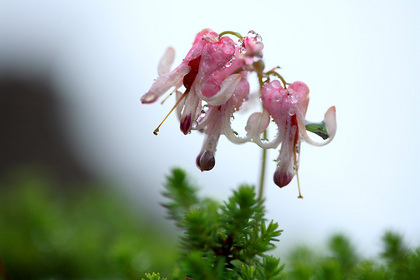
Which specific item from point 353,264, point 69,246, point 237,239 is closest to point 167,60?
point 237,239

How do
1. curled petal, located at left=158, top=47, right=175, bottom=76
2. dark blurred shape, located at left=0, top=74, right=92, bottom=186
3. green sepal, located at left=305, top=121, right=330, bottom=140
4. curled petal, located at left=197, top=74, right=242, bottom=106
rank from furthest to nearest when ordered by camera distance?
1. dark blurred shape, located at left=0, top=74, right=92, bottom=186
2. curled petal, located at left=158, top=47, right=175, bottom=76
3. green sepal, located at left=305, top=121, right=330, bottom=140
4. curled petal, located at left=197, top=74, right=242, bottom=106

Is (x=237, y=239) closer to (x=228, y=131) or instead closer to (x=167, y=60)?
(x=228, y=131)

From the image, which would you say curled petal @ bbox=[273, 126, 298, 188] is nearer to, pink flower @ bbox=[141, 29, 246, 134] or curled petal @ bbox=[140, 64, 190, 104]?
pink flower @ bbox=[141, 29, 246, 134]

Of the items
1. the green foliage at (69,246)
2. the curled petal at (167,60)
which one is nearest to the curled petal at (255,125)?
the curled petal at (167,60)

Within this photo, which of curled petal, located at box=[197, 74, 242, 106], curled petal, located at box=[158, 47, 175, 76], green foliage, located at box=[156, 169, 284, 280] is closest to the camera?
green foliage, located at box=[156, 169, 284, 280]

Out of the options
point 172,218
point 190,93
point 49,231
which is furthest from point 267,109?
point 49,231

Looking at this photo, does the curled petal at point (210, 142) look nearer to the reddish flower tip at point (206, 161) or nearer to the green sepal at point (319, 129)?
the reddish flower tip at point (206, 161)

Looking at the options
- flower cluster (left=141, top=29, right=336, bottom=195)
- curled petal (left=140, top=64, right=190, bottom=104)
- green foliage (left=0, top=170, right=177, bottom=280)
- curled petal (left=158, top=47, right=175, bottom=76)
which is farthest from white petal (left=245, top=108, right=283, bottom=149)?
green foliage (left=0, top=170, right=177, bottom=280)
